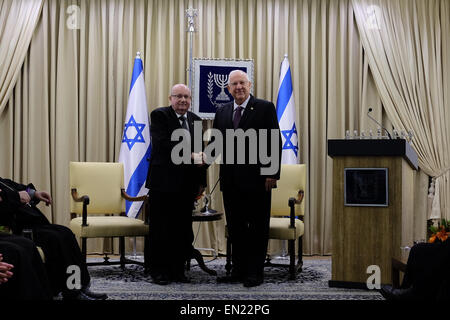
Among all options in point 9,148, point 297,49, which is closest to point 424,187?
point 297,49

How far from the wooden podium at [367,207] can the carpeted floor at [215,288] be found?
0.20m

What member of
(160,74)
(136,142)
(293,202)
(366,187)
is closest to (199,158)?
(293,202)

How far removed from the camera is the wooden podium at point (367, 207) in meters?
4.53

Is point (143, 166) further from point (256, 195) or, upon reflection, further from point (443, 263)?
point (443, 263)

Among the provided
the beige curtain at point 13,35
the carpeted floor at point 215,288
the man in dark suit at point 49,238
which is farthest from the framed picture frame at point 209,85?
the man in dark suit at point 49,238

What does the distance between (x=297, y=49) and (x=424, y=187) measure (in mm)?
2214

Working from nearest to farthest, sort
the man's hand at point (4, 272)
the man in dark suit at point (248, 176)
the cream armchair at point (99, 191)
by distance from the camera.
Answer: the man's hand at point (4, 272), the man in dark suit at point (248, 176), the cream armchair at point (99, 191)

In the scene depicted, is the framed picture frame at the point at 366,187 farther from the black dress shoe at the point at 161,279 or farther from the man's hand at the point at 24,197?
the man's hand at the point at 24,197

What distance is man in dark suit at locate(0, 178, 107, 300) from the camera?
3910 mm

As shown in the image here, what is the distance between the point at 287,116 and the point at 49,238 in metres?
3.59

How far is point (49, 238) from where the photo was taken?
401 cm

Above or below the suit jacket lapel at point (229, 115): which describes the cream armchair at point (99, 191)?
below

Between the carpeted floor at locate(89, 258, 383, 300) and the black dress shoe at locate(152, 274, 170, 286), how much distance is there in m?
0.05

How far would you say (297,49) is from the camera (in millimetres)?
7176
